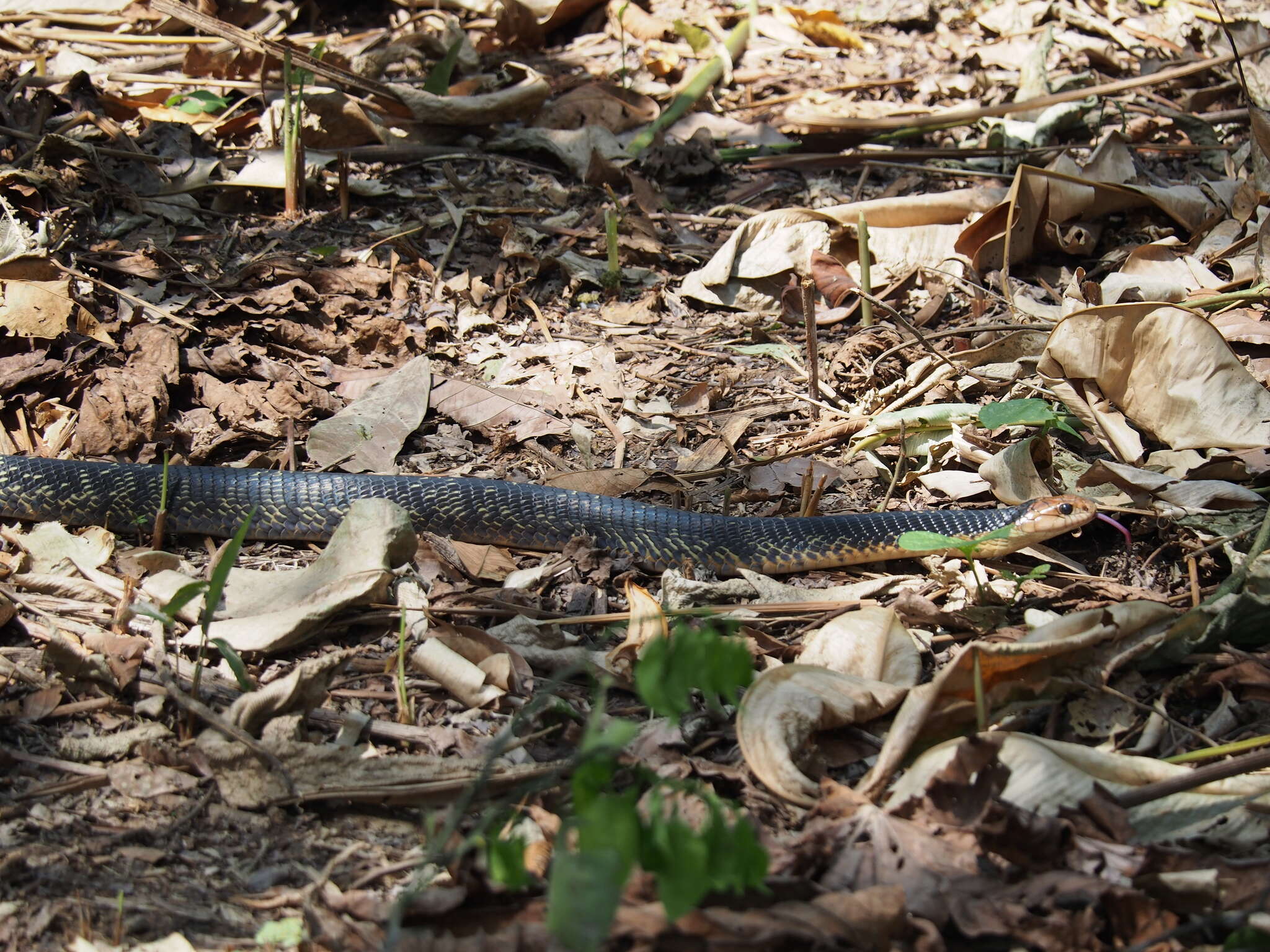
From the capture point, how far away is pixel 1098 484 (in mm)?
4430

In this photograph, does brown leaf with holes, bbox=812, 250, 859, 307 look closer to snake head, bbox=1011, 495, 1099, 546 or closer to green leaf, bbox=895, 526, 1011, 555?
snake head, bbox=1011, 495, 1099, 546

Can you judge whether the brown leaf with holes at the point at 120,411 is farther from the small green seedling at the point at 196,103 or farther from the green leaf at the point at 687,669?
the green leaf at the point at 687,669

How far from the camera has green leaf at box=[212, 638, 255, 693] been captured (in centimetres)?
303

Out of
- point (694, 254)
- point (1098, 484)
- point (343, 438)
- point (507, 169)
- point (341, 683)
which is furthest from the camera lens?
point (507, 169)

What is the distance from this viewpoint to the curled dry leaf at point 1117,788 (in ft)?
8.74

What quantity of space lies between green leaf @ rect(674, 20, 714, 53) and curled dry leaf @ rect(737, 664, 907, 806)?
6.46 m

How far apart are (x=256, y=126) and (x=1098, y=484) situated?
567 centimetres

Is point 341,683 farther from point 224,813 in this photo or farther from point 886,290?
point 886,290

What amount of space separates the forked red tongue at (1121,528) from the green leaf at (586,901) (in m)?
3.04

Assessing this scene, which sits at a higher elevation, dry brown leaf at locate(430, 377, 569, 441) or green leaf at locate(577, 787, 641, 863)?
green leaf at locate(577, 787, 641, 863)

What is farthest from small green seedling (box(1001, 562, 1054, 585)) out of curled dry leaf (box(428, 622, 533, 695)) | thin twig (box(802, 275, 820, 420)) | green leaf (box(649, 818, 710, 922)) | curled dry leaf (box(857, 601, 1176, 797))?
green leaf (box(649, 818, 710, 922))

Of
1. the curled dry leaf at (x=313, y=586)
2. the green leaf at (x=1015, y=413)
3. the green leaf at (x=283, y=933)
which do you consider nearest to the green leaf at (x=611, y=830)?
the green leaf at (x=283, y=933)

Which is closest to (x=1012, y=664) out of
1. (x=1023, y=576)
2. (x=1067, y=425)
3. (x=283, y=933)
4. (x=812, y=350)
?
(x=1023, y=576)

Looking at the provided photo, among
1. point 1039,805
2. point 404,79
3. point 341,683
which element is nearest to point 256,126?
point 404,79
